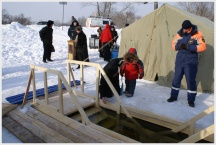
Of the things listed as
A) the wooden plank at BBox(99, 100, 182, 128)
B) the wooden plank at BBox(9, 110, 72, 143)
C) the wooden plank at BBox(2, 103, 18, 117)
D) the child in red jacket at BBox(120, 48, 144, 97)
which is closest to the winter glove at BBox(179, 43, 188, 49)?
the child in red jacket at BBox(120, 48, 144, 97)

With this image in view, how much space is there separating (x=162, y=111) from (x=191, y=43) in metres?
1.47

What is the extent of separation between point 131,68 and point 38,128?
2.35 m

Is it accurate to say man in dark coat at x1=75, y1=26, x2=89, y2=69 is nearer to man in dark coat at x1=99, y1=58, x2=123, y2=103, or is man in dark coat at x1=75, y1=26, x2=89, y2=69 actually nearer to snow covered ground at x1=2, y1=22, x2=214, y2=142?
Result: snow covered ground at x1=2, y1=22, x2=214, y2=142

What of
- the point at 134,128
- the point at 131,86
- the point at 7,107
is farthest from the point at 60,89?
the point at 131,86

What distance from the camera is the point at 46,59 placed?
941 cm

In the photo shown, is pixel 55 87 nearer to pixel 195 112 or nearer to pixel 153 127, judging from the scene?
pixel 153 127

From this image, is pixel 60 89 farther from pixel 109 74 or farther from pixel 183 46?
pixel 183 46

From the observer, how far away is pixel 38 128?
11.6 ft

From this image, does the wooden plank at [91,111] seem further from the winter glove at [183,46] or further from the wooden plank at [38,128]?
the winter glove at [183,46]

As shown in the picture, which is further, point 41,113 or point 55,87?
point 55,87

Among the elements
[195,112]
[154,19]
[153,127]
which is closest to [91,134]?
[153,127]

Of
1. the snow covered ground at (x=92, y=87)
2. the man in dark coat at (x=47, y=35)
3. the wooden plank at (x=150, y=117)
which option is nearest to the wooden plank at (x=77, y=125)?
the snow covered ground at (x=92, y=87)

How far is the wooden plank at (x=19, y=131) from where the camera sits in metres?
3.24

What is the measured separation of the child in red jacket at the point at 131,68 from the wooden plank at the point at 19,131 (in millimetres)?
2342
